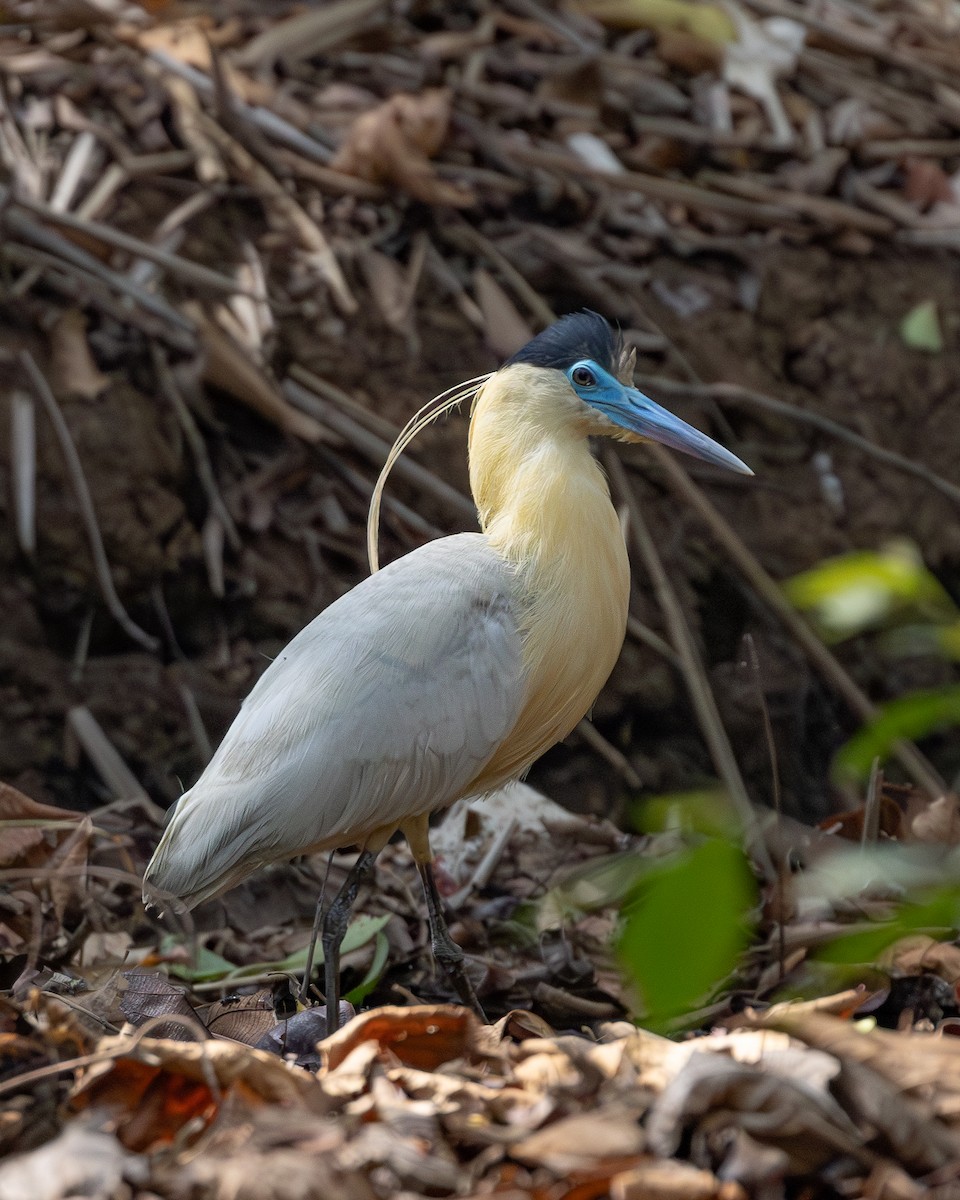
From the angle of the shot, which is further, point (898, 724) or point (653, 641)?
point (653, 641)

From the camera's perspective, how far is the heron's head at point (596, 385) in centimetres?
334

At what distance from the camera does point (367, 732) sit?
10.2ft

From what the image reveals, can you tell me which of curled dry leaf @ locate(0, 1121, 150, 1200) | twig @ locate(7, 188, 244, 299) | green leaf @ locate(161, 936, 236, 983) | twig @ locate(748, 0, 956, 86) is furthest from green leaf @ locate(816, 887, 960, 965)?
twig @ locate(748, 0, 956, 86)

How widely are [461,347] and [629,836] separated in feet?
6.87

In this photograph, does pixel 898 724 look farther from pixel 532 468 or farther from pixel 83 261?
pixel 83 261

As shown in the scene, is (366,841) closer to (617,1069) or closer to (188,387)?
(617,1069)

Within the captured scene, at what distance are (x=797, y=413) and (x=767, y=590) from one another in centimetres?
74

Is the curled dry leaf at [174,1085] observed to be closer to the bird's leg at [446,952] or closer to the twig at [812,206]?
the bird's leg at [446,952]

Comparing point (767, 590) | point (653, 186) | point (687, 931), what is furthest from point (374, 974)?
point (653, 186)

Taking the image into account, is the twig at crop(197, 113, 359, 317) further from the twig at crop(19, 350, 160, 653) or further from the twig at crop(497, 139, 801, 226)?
the twig at crop(19, 350, 160, 653)

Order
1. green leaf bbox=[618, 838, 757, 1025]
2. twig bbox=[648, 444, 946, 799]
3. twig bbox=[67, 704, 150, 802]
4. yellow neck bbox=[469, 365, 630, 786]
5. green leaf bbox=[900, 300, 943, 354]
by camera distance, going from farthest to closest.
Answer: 1. green leaf bbox=[900, 300, 943, 354]
2. twig bbox=[648, 444, 946, 799]
3. twig bbox=[67, 704, 150, 802]
4. yellow neck bbox=[469, 365, 630, 786]
5. green leaf bbox=[618, 838, 757, 1025]

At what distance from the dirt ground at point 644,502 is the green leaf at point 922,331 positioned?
0.12ft

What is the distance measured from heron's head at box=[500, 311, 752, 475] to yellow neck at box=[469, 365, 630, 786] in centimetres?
2

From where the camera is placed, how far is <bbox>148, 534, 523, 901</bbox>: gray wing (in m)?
3.07
